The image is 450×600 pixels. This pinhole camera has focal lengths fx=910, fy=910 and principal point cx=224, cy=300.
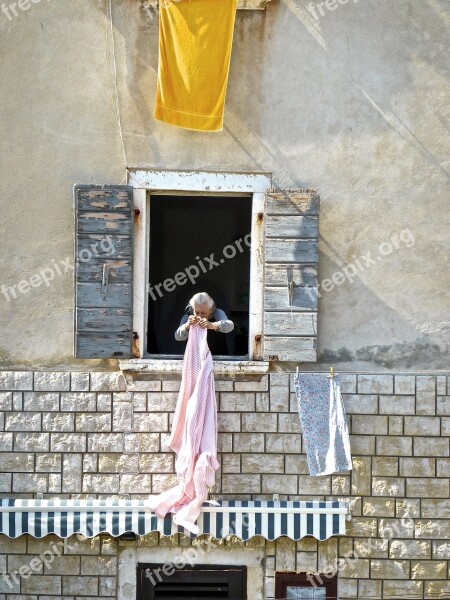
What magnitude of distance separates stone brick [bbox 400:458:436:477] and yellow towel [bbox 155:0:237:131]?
3.22m

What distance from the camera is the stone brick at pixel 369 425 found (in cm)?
760

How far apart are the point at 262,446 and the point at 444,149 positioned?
2929mm

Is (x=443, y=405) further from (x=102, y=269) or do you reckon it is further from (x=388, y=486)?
(x=102, y=269)

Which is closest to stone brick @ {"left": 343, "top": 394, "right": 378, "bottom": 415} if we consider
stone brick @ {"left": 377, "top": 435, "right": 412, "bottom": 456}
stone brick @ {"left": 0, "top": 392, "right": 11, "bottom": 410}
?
stone brick @ {"left": 377, "top": 435, "right": 412, "bottom": 456}

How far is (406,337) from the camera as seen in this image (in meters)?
7.70

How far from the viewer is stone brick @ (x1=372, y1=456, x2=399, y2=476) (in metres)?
7.60

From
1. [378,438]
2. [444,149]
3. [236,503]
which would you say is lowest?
[236,503]

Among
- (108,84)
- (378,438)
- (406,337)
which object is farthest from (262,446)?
(108,84)

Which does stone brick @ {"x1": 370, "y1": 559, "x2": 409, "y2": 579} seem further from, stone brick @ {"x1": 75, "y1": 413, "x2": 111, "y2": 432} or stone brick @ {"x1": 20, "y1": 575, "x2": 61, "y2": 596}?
stone brick @ {"x1": 20, "y1": 575, "x2": 61, "y2": 596}

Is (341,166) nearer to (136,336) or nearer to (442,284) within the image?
(442,284)

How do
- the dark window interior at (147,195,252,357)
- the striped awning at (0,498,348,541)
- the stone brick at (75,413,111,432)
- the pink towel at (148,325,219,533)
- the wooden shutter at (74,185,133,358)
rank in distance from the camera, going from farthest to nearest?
1. the dark window interior at (147,195,252,357)
2. the stone brick at (75,413,111,432)
3. the wooden shutter at (74,185,133,358)
4. the striped awning at (0,498,348,541)
5. the pink towel at (148,325,219,533)

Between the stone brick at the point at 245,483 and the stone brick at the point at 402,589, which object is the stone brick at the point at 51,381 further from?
the stone brick at the point at 402,589

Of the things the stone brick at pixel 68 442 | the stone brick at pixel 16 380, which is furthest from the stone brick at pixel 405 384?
the stone brick at pixel 16 380

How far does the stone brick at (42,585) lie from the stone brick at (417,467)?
3.04 meters
